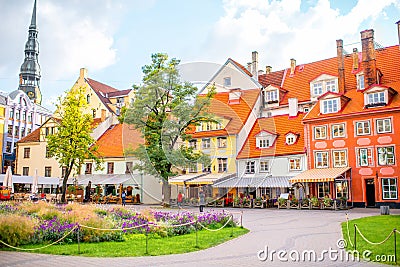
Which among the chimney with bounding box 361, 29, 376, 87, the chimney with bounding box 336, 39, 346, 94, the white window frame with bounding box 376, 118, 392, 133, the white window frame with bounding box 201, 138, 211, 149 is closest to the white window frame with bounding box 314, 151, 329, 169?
the white window frame with bounding box 376, 118, 392, 133

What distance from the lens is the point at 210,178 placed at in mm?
37031

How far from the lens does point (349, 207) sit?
3406 centimetres

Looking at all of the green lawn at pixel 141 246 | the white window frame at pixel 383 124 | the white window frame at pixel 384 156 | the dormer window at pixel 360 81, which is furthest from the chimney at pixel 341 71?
the green lawn at pixel 141 246

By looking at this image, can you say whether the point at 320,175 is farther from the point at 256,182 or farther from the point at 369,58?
the point at 369,58

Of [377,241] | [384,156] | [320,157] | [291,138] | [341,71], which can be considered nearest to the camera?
[377,241]

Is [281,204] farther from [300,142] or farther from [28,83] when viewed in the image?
[28,83]

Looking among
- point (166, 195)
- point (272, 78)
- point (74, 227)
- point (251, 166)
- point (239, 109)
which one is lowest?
point (74, 227)

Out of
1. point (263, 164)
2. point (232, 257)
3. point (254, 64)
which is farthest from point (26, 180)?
point (232, 257)

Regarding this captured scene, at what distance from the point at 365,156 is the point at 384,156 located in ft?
4.91

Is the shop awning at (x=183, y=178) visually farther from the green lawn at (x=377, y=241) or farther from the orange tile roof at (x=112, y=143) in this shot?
the green lawn at (x=377, y=241)

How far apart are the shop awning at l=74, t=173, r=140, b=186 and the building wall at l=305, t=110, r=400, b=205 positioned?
20.0 metres

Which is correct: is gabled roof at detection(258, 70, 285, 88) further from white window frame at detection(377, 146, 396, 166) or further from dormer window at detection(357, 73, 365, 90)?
white window frame at detection(377, 146, 396, 166)

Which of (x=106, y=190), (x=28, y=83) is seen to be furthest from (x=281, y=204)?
(x=28, y=83)

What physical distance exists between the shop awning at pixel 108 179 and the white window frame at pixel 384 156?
23.6 meters
